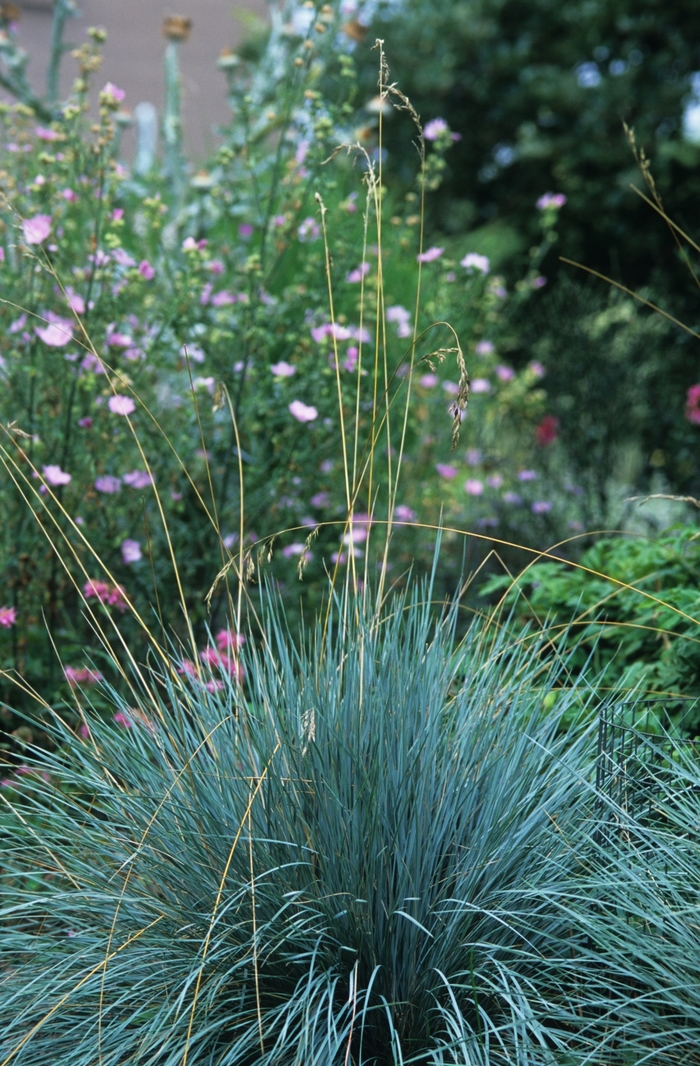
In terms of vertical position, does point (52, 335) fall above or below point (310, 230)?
below

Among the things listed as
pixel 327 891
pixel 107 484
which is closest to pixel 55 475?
pixel 107 484

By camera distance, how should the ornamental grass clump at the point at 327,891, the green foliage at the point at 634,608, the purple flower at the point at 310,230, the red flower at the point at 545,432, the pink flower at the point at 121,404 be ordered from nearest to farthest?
the ornamental grass clump at the point at 327,891 < the green foliage at the point at 634,608 < the pink flower at the point at 121,404 < the purple flower at the point at 310,230 < the red flower at the point at 545,432

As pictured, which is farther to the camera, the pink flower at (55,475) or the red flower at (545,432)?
the red flower at (545,432)

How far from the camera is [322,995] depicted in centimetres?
146

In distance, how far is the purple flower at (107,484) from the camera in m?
2.89

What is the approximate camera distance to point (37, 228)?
2768mm

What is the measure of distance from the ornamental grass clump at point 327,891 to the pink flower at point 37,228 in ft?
4.56

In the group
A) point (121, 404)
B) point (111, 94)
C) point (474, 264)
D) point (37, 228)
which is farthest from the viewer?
point (474, 264)

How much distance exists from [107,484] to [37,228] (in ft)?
2.31

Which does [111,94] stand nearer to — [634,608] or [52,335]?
[52,335]

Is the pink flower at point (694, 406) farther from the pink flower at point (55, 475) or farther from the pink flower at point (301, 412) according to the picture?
the pink flower at point (55, 475)

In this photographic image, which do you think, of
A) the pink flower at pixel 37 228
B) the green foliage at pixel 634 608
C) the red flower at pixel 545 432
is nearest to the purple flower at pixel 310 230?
the pink flower at pixel 37 228

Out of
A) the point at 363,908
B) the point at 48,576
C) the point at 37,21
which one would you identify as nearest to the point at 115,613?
the point at 48,576

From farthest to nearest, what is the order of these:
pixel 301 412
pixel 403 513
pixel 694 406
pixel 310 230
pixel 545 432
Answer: pixel 545 432 → pixel 694 406 → pixel 403 513 → pixel 310 230 → pixel 301 412
